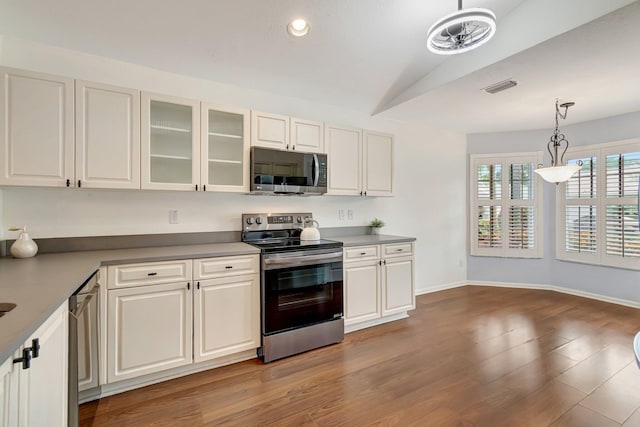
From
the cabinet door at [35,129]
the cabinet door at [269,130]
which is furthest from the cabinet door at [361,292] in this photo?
the cabinet door at [35,129]

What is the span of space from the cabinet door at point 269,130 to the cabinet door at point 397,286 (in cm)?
169

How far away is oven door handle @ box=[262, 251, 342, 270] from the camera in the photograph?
2.43m

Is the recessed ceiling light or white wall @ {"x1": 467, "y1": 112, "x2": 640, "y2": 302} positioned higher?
the recessed ceiling light

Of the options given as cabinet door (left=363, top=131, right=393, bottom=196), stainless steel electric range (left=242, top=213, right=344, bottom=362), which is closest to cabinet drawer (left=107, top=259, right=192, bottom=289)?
A: stainless steel electric range (left=242, top=213, right=344, bottom=362)

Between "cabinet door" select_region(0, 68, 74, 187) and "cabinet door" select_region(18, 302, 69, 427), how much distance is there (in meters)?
1.20

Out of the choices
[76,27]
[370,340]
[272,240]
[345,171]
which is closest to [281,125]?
[345,171]

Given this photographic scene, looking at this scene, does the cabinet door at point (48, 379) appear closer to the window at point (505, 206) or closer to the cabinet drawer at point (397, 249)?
the cabinet drawer at point (397, 249)

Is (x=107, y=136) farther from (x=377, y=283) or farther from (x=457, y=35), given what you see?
(x=377, y=283)

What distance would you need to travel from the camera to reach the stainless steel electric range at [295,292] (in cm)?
244

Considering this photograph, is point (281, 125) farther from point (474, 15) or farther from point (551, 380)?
point (551, 380)

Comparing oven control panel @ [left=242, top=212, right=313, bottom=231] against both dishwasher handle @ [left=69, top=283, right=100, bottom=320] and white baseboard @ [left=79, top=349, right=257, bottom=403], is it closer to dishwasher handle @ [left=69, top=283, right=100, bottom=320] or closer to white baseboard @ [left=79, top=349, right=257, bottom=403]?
white baseboard @ [left=79, top=349, right=257, bottom=403]

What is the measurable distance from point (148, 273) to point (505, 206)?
4.96m

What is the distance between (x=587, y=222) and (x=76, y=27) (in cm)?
→ 615

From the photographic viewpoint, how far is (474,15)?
167 cm
